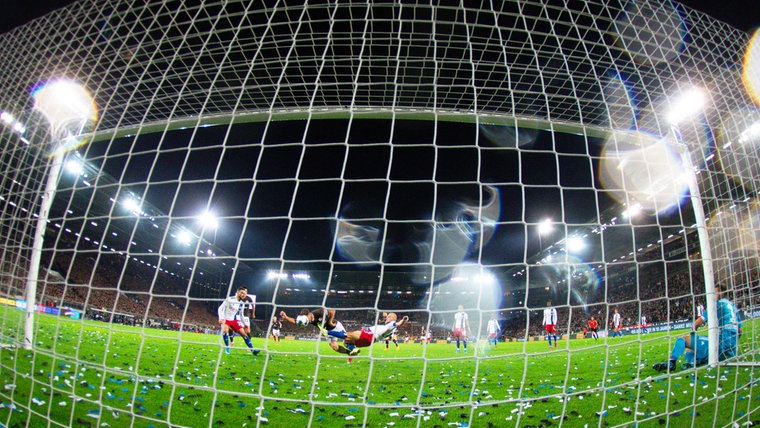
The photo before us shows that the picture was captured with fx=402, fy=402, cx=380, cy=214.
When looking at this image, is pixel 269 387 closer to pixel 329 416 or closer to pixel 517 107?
pixel 329 416

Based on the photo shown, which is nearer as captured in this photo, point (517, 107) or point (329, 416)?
point (329, 416)

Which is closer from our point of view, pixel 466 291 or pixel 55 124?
pixel 55 124

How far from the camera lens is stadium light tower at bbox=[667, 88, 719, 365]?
4.33 m

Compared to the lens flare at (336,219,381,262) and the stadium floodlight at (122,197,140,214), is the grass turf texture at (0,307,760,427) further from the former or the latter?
the lens flare at (336,219,381,262)

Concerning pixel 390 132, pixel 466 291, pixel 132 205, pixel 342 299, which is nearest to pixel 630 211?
pixel 390 132

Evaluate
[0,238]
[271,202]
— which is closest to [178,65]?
[0,238]

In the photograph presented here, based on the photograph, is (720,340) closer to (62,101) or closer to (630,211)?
(630,211)

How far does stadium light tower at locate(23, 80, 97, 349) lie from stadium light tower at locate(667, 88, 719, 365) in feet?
23.1

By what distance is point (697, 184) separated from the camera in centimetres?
457

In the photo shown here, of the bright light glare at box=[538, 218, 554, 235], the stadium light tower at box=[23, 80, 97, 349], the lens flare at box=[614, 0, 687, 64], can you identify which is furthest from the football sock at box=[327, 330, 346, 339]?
the lens flare at box=[614, 0, 687, 64]

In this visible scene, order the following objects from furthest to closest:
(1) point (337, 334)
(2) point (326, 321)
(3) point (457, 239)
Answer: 1. (3) point (457, 239)
2. (1) point (337, 334)
3. (2) point (326, 321)

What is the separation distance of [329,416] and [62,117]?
4.90 meters

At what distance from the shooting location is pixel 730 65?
485 cm

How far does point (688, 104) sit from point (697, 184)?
102 centimetres
